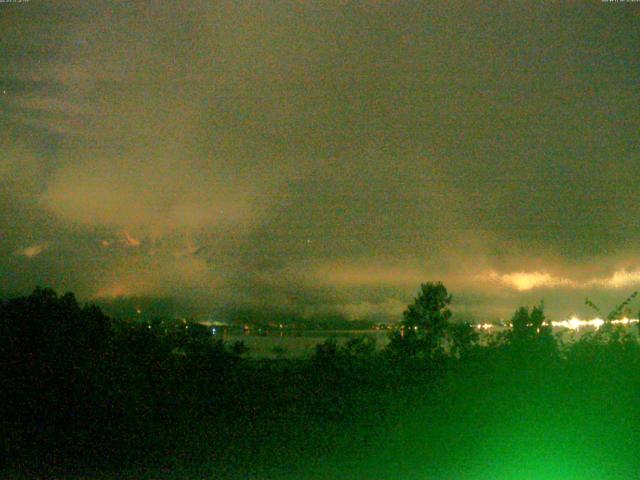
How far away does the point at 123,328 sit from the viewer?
13.4 meters

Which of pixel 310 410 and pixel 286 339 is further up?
pixel 286 339

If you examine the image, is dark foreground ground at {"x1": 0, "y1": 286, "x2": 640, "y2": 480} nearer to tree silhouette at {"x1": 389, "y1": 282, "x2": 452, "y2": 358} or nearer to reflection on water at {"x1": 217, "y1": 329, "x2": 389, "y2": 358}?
reflection on water at {"x1": 217, "y1": 329, "x2": 389, "y2": 358}

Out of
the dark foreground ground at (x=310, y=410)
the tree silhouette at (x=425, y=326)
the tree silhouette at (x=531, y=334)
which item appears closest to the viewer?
the dark foreground ground at (x=310, y=410)

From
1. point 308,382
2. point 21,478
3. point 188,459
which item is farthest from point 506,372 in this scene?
point 21,478

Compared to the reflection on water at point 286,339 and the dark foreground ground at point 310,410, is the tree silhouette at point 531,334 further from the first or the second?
the reflection on water at point 286,339

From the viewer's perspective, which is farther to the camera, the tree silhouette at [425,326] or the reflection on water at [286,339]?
the tree silhouette at [425,326]

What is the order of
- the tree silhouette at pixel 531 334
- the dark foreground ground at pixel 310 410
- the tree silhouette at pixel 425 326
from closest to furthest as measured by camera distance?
the dark foreground ground at pixel 310 410 → the tree silhouette at pixel 531 334 → the tree silhouette at pixel 425 326

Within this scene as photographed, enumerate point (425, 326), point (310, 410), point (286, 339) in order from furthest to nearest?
point (425, 326)
point (286, 339)
point (310, 410)

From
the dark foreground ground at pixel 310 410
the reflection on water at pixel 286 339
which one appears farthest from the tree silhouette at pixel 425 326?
the dark foreground ground at pixel 310 410

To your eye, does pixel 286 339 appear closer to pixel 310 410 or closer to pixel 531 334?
pixel 310 410

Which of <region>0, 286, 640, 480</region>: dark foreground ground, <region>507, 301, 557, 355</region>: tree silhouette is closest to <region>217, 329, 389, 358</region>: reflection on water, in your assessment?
<region>0, 286, 640, 480</region>: dark foreground ground

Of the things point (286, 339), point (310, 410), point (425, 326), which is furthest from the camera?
point (425, 326)

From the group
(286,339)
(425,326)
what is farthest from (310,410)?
(425,326)

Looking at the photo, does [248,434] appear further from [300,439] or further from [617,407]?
[617,407]
